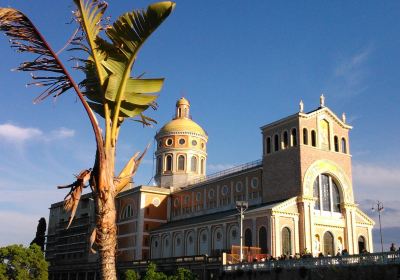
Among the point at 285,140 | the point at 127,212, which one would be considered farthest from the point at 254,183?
the point at 127,212

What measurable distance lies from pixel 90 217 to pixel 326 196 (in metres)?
37.4

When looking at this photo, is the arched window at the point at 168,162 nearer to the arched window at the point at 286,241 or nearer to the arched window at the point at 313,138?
the arched window at the point at 313,138

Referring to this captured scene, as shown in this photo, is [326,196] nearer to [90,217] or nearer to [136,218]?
[136,218]

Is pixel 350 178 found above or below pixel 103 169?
above

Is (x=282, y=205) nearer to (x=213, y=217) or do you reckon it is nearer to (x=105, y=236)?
(x=213, y=217)

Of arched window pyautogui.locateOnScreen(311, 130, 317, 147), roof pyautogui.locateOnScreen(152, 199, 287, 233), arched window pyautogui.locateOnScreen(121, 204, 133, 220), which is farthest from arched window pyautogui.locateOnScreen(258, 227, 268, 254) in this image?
arched window pyautogui.locateOnScreen(121, 204, 133, 220)

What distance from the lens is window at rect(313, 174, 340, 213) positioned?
147ft

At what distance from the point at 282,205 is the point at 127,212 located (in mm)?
29303

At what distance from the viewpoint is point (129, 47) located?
6891mm

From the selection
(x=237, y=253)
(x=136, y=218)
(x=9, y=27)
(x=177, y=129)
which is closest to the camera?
(x=9, y=27)

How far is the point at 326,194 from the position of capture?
45.6 metres

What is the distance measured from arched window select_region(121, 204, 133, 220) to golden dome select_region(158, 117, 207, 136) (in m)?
12.3

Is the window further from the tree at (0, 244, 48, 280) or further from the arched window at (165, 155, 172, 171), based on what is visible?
the tree at (0, 244, 48, 280)

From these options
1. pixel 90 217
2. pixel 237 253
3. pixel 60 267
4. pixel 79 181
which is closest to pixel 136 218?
pixel 90 217
